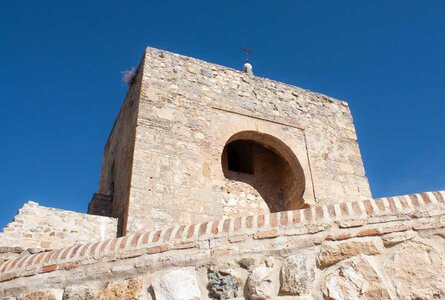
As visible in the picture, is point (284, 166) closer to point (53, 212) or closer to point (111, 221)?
point (111, 221)

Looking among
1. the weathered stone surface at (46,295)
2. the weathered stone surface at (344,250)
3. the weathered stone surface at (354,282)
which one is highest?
the weathered stone surface at (344,250)

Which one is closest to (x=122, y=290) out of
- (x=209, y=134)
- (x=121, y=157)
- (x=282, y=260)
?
(x=282, y=260)

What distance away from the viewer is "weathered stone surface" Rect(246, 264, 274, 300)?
8.84ft

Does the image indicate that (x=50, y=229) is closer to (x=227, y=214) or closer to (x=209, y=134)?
(x=227, y=214)

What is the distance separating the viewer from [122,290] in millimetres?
2883

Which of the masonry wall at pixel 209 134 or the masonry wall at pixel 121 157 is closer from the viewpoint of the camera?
the masonry wall at pixel 209 134

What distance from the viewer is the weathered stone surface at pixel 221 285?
9.02 ft

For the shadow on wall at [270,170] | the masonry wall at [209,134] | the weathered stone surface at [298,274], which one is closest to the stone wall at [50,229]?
the masonry wall at [209,134]

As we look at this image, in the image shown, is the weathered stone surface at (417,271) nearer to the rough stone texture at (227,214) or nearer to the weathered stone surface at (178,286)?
the rough stone texture at (227,214)

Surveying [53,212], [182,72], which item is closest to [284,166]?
[182,72]

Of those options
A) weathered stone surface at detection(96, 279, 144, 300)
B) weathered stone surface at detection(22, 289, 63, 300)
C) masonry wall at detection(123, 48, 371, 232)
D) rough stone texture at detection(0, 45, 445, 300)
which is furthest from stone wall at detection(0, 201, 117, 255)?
weathered stone surface at detection(96, 279, 144, 300)

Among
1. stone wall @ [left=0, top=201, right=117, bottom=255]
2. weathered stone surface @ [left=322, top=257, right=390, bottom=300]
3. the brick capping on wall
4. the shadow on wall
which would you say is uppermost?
the shadow on wall

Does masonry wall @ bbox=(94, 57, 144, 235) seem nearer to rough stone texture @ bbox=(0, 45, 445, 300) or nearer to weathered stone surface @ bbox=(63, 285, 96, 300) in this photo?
rough stone texture @ bbox=(0, 45, 445, 300)

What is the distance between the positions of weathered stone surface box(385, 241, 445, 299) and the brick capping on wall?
161 millimetres
